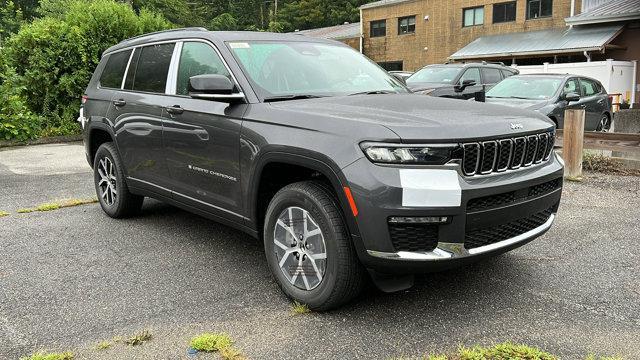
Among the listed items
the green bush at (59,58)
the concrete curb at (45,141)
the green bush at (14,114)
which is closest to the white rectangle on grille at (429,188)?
the green bush at (14,114)

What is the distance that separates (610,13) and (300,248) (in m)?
28.7

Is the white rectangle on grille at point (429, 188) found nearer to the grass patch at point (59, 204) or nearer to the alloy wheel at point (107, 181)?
the alloy wheel at point (107, 181)

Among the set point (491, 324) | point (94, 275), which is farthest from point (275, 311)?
point (94, 275)

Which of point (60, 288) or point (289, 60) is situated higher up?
point (289, 60)

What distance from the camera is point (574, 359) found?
2.99 m

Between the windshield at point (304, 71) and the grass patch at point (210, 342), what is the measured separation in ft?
5.62

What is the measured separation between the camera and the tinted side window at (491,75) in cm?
1430

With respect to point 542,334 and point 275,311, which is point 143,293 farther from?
point 542,334

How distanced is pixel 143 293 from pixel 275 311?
1024 millimetres

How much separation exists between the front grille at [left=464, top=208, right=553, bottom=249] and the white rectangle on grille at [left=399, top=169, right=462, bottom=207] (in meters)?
0.28

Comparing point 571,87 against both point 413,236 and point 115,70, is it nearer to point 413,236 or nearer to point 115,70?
point 115,70

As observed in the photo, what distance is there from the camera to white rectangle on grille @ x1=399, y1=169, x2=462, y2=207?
3.08 meters

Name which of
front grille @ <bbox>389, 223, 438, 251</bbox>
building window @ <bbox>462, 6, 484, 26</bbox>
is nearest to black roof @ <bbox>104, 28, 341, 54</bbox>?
front grille @ <bbox>389, 223, 438, 251</bbox>

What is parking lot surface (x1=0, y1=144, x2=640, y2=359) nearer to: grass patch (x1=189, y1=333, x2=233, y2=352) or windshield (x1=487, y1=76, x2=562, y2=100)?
grass patch (x1=189, y1=333, x2=233, y2=352)
